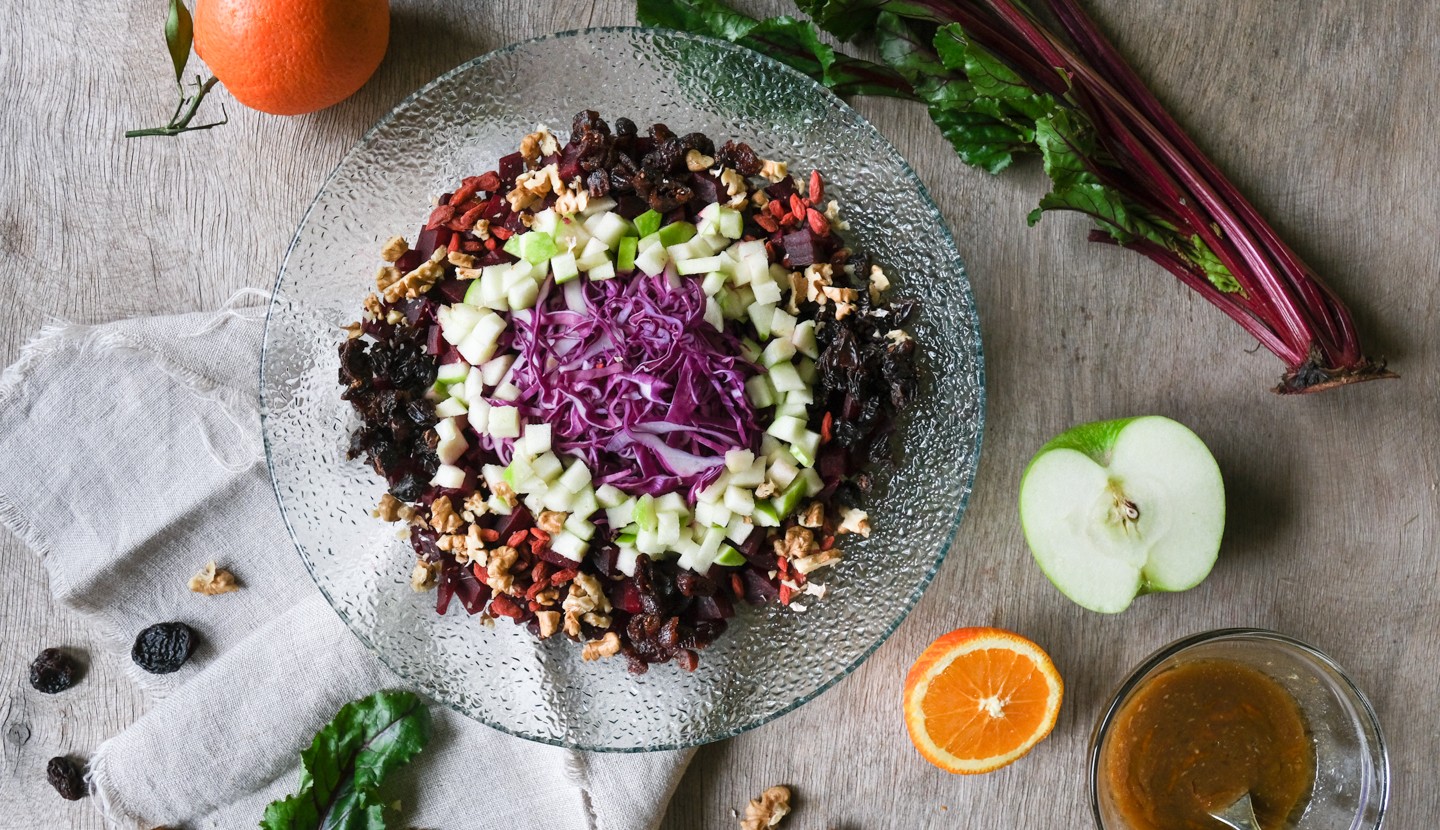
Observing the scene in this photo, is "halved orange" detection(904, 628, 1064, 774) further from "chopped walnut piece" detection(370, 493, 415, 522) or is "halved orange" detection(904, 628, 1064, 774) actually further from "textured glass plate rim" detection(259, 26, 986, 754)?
"chopped walnut piece" detection(370, 493, 415, 522)

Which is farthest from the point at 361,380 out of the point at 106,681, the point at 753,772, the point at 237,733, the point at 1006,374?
the point at 1006,374

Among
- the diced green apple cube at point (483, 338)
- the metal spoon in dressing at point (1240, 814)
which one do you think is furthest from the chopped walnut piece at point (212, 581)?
the metal spoon in dressing at point (1240, 814)

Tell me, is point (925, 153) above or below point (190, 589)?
above

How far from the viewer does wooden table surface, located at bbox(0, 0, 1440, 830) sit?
7.50 ft

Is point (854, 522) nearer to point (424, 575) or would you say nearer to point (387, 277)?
point (424, 575)

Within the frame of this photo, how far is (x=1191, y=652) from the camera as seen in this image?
2074 mm

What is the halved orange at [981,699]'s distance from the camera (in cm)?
211

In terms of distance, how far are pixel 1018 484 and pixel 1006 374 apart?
26 centimetres

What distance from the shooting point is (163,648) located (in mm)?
2297

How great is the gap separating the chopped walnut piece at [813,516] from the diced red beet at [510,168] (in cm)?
91

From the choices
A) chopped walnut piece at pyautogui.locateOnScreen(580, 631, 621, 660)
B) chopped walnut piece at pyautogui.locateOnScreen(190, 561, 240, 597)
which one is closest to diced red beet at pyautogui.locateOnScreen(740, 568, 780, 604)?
chopped walnut piece at pyautogui.locateOnScreen(580, 631, 621, 660)

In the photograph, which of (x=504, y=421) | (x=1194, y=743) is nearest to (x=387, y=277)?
(x=504, y=421)

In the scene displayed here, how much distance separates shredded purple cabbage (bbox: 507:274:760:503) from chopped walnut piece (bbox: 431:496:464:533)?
25 cm

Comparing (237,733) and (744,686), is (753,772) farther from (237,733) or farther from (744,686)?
(237,733)
